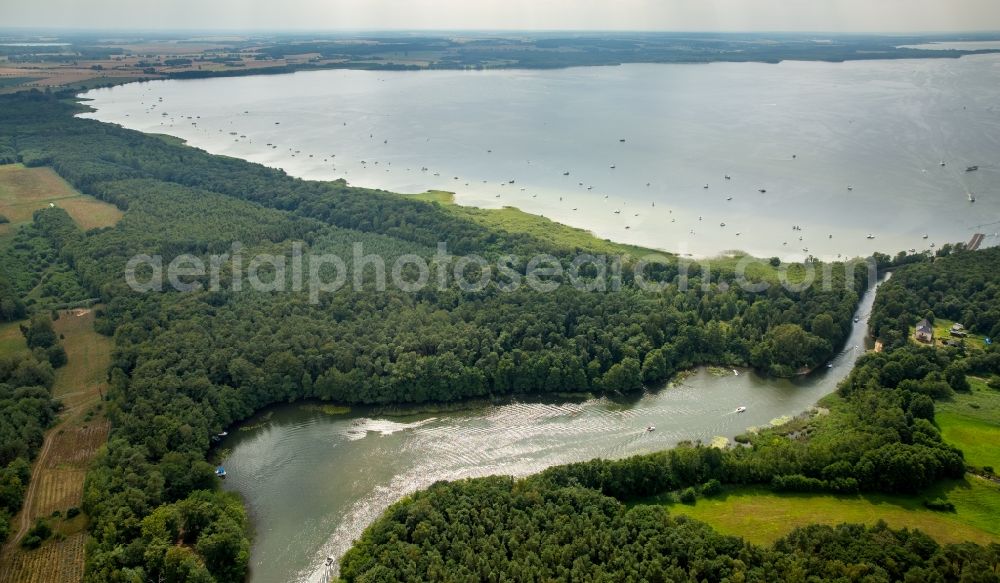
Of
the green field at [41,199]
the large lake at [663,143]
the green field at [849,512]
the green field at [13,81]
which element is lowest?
the green field at [849,512]

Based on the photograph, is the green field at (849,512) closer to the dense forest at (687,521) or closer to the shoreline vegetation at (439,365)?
the dense forest at (687,521)

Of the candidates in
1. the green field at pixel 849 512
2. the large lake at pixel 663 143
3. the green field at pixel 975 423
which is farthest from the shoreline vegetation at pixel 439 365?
the large lake at pixel 663 143

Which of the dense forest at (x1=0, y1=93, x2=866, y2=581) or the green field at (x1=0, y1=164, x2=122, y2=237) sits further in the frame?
the green field at (x1=0, y1=164, x2=122, y2=237)

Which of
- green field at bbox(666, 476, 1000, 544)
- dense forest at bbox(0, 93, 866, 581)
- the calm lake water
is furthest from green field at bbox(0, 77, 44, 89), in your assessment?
green field at bbox(666, 476, 1000, 544)

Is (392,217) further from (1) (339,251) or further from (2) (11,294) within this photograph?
(2) (11,294)

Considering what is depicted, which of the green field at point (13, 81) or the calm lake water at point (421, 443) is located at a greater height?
the green field at point (13, 81)

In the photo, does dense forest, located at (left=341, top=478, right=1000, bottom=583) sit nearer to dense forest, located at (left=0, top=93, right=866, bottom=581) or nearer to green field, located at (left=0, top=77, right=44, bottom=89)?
dense forest, located at (left=0, top=93, right=866, bottom=581)
